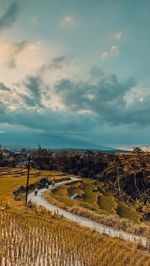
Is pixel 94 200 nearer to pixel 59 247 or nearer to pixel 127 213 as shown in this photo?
pixel 127 213

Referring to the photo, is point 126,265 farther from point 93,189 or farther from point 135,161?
point 135,161

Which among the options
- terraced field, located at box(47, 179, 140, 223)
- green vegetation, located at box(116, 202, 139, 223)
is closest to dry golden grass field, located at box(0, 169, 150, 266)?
terraced field, located at box(47, 179, 140, 223)

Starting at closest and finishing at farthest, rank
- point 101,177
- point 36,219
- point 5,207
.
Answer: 1. point 36,219
2. point 5,207
3. point 101,177

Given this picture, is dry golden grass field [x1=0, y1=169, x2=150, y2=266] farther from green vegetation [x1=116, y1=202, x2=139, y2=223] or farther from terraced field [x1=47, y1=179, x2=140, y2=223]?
green vegetation [x1=116, y1=202, x2=139, y2=223]

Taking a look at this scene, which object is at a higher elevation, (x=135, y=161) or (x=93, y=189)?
(x=135, y=161)

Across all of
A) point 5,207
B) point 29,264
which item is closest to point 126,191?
point 5,207

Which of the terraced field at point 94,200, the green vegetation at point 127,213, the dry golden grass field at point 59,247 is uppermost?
the dry golden grass field at point 59,247

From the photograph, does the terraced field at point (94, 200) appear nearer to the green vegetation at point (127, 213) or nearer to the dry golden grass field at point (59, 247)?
the green vegetation at point (127, 213)

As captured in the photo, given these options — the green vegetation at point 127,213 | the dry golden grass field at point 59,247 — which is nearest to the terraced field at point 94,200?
the green vegetation at point 127,213

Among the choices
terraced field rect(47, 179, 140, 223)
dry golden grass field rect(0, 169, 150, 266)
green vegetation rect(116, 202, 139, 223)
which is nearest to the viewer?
dry golden grass field rect(0, 169, 150, 266)
